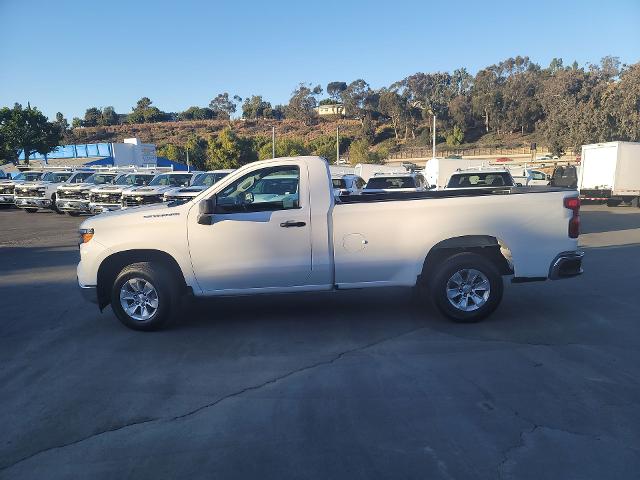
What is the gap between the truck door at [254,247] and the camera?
668 centimetres

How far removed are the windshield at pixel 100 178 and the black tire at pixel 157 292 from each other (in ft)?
60.5

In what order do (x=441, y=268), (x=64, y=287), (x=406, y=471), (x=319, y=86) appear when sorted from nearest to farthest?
1. (x=406, y=471)
2. (x=441, y=268)
3. (x=64, y=287)
4. (x=319, y=86)

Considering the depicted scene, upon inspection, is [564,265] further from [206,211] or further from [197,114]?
[197,114]

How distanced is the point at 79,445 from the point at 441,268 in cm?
441

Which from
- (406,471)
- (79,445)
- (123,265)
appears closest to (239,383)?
(79,445)

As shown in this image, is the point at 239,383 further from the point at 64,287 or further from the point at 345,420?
the point at 64,287

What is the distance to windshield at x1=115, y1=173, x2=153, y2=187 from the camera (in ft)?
74.3

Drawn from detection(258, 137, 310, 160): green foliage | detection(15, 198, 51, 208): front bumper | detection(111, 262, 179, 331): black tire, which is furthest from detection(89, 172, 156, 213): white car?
detection(258, 137, 310, 160): green foliage

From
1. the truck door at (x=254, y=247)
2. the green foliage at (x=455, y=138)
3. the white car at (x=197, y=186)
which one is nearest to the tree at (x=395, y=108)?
the green foliage at (x=455, y=138)

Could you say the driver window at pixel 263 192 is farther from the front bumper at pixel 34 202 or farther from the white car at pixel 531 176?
the front bumper at pixel 34 202

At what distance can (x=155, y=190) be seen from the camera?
1986 cm

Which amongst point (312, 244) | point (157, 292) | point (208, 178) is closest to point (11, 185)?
point (208, 178)

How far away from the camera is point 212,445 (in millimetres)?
4055

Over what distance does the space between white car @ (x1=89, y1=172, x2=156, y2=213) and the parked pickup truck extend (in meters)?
14.6
